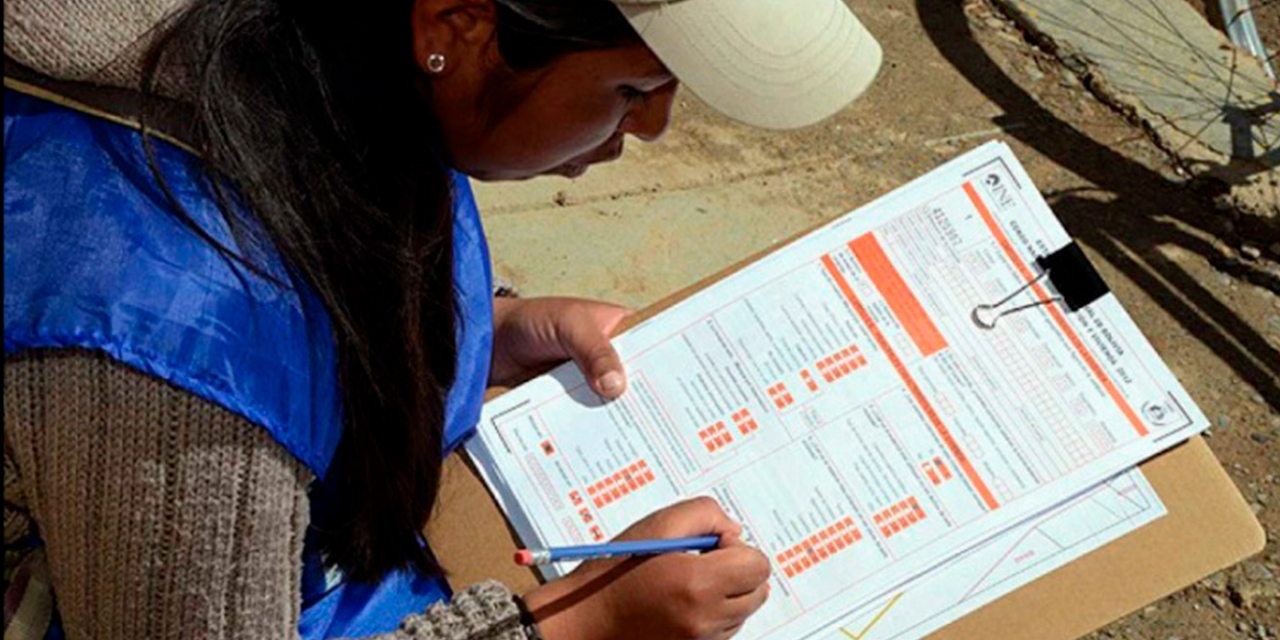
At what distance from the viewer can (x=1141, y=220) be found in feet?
10.2

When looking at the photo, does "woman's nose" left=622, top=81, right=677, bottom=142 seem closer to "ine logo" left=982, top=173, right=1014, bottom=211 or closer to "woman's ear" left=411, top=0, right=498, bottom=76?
"woman's ear" left=411, top=0, right=498, bottom=76

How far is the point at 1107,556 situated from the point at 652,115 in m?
0.68

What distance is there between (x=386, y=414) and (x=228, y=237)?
249 millimetres

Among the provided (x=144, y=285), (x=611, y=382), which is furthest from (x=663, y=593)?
(x=144, y=285)

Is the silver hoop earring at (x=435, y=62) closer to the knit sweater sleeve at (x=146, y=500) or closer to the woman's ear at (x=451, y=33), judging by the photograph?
the woman's ear at (x=451, y=33)

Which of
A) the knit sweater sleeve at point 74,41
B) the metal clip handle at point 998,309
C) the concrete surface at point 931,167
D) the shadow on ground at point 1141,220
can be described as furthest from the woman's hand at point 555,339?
the shadow on ground at point 1141,220

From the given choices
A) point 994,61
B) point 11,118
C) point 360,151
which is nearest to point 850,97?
point 360,151

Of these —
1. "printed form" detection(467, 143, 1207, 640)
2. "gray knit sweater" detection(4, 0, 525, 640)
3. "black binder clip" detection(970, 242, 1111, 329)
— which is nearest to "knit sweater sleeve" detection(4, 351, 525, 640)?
"gray knit sweater" detection(4, 0, 525, 640)

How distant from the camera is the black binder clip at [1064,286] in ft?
5.70

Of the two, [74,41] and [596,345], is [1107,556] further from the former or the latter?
[74,41]

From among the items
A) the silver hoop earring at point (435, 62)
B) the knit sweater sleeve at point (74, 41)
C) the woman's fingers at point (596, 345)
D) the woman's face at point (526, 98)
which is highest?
the knit sweater sleeve at point (74, 41)

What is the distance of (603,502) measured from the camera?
1691 mm

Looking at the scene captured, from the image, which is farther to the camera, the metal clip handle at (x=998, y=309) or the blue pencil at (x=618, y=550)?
the metal clip handle at (x=998, y=309)

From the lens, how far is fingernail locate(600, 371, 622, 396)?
68.2 inches
